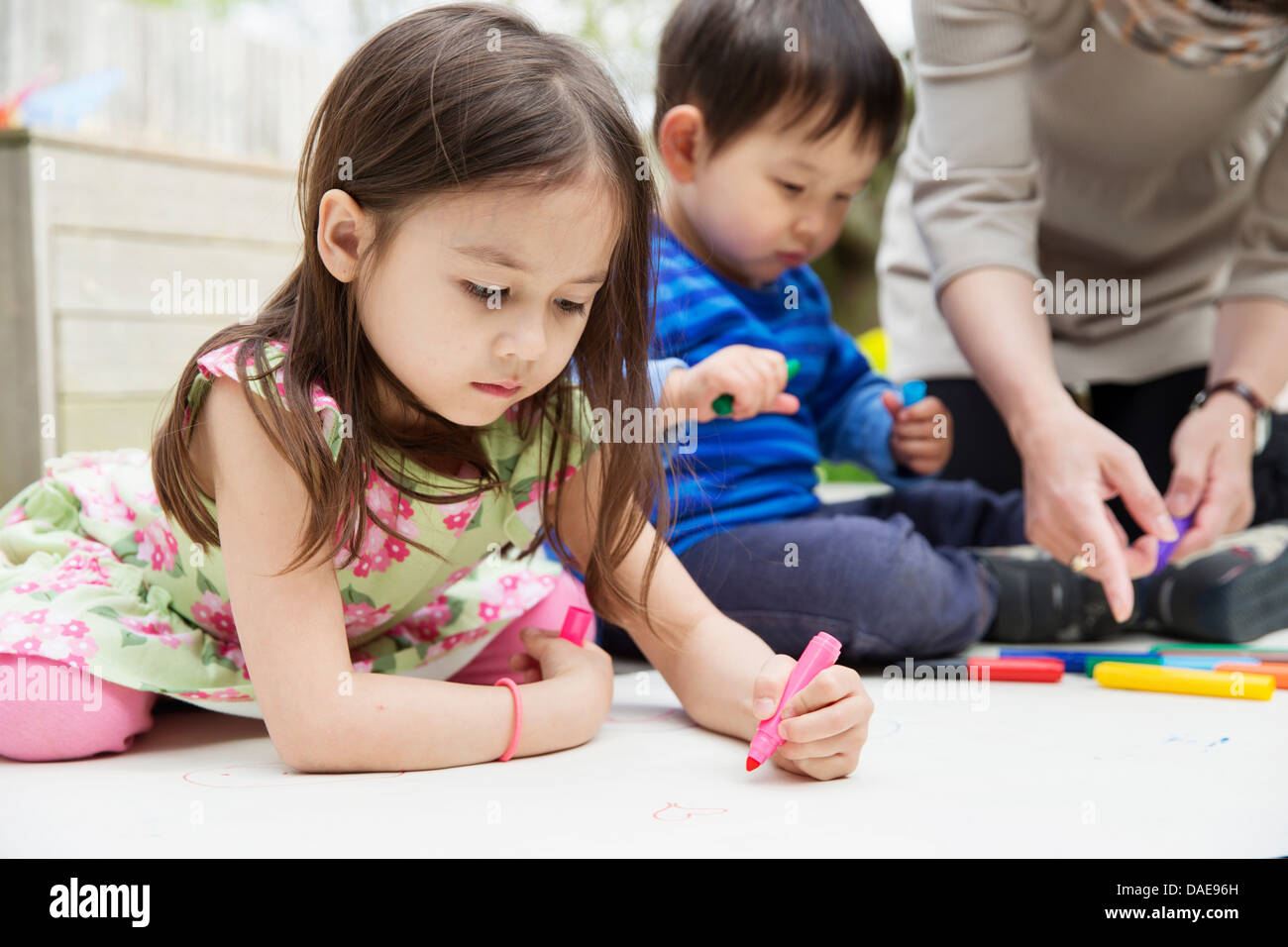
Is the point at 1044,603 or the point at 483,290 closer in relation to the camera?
the point at 483,290

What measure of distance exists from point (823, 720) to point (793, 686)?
0.03m

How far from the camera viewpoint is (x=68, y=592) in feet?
2.90

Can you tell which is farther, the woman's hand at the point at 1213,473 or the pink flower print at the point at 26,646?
the woman's hand at the point at 1213,473

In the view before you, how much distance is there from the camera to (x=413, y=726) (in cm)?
77

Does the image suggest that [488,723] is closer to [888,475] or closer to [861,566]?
[861,566]

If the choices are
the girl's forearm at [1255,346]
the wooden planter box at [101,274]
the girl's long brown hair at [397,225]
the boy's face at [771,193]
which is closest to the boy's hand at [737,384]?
the girl's long brown hair at [397,225]

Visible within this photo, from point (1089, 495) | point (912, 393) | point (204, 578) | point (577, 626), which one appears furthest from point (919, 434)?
point (204, 578)

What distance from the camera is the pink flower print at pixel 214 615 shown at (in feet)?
2.94

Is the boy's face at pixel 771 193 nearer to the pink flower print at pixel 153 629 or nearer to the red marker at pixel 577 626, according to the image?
the red marker at pixel 577 626

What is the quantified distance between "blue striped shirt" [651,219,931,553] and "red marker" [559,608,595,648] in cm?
15

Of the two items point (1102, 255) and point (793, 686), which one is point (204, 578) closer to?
point (793, 686)

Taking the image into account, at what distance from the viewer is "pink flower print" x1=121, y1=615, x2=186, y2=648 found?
0.88 meters

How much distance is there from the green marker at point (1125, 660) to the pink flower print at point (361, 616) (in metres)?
0.63
